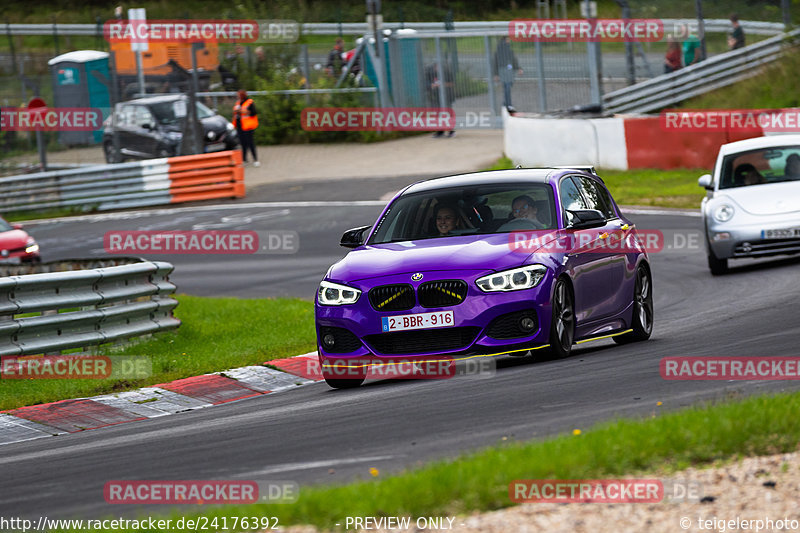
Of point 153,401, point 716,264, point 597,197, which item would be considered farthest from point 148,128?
point 153,401

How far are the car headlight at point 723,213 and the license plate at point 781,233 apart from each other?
0.48 metres

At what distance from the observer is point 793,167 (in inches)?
696

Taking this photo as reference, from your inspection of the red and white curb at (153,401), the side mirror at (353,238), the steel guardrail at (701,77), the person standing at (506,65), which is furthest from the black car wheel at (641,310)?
the person standing at (506,65)

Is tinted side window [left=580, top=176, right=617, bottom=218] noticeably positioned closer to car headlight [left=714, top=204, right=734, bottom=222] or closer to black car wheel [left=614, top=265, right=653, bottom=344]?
black car wheel [left=614, top=265, right=653, bottom=344]

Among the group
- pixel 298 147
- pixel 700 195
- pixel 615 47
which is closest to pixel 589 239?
pixel 700 195

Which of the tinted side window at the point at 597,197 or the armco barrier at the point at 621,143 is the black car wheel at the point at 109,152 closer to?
the armco barrier at the point at 621,143

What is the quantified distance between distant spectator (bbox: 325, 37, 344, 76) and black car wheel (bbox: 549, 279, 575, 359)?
100 ft

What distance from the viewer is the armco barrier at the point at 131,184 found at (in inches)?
1244

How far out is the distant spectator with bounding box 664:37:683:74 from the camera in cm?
3481

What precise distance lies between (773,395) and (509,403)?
1622 mm

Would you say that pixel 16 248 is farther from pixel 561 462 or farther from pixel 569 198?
pixel 561 462

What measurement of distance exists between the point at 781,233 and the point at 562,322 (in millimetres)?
7368

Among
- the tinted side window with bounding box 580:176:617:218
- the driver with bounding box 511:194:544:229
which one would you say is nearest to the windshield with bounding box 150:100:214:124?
the tinted side window with bounding box 580:176:617:218

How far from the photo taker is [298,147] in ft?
130
